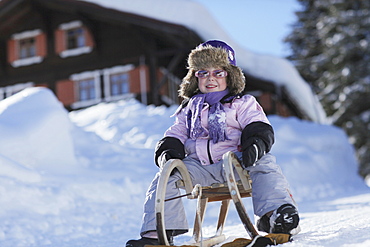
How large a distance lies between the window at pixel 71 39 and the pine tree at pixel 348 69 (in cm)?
1059

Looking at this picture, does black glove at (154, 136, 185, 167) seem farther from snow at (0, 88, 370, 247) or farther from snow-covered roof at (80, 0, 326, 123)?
snow-covered roof at (80, 0, 326, 123)

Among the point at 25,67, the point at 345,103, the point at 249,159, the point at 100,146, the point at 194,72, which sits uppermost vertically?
the point at 194,72

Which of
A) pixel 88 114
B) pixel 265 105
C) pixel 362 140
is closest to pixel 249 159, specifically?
pixel 88 114

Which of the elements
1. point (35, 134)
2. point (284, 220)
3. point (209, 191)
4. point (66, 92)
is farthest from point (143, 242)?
point (66, 92)

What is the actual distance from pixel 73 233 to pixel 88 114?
6.99m

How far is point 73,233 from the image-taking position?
395cm

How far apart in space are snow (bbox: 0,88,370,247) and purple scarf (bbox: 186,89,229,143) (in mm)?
672

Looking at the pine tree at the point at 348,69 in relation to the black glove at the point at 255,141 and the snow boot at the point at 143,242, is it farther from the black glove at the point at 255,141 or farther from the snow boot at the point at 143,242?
the snow boot at the point at 143,242

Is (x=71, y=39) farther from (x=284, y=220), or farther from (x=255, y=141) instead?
(x=284, y=220)

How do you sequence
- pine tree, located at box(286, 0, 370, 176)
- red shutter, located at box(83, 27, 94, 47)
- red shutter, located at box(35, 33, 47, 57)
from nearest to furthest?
red shutter, located at box(83, 27, 94, 47)
red shutter, located at box(35, 33, 47, 57)
pine tree, located at box(286, 0, 370, 176)

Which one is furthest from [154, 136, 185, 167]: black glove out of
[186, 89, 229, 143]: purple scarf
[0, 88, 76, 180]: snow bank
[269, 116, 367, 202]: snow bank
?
[269, 116, 367, 202]: snow bank

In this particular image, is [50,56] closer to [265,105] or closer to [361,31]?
[265,105]

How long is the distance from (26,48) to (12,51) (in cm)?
49

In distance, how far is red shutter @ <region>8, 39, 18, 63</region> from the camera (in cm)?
1645
